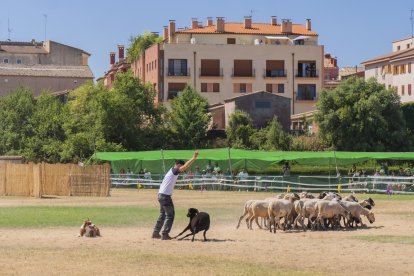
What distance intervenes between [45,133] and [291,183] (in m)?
40.6

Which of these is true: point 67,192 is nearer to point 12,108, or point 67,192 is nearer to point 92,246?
point 92,246

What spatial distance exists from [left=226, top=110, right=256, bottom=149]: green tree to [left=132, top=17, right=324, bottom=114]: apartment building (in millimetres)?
19949

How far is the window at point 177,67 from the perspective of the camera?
113 metres

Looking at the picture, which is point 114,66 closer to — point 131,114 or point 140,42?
point 140,42

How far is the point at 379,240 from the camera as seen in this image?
26.6 m

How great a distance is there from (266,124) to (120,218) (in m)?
64.0

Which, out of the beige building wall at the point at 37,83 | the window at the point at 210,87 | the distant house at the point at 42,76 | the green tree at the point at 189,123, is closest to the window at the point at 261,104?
the green tree at the point at 189,123

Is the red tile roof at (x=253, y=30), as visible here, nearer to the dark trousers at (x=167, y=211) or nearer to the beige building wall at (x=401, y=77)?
the beige building wall at (x=401, y=77)

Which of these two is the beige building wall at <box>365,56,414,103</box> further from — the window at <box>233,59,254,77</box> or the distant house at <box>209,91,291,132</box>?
the window at <box>233,59,254,77</box>

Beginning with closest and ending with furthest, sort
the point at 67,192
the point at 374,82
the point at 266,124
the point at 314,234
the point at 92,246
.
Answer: the point at 92,246, the point at 314,234, the point at 67,192, the point at 374,82, the point at 266,124

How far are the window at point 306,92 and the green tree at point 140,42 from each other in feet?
67.9

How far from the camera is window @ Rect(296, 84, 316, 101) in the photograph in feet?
382

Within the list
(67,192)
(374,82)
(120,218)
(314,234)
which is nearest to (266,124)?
(374,82)

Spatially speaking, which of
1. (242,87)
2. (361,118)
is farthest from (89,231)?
(242,87)
